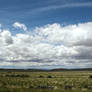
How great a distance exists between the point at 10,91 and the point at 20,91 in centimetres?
156

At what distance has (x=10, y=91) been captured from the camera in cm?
2708

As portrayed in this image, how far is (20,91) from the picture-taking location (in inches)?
1079

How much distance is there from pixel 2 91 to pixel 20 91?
9.14ft

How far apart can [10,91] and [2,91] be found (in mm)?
1226

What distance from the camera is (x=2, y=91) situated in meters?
26.7
